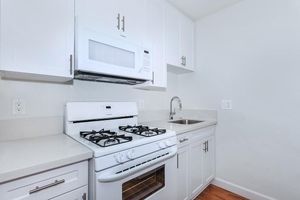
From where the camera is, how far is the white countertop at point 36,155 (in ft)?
2.39

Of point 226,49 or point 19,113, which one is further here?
point 226,49

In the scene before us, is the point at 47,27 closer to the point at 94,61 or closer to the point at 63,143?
the point at 94,61

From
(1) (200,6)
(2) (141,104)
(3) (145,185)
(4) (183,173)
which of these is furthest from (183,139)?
(1) (200,6)

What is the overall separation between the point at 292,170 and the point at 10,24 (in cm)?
263

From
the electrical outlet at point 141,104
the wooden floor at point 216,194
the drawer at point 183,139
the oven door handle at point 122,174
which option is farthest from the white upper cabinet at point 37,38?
the wooden floor at point 216,194

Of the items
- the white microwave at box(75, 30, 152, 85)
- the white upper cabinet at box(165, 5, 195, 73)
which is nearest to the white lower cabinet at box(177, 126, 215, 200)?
the white microwave at box(75, 30, 152, 85)

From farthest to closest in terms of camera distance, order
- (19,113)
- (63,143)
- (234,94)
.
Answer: (234,94), (19,113), (63,143)

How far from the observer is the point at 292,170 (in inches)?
66.1

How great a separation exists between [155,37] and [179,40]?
0.50 metres

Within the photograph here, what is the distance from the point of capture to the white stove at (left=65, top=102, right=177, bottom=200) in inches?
38.0

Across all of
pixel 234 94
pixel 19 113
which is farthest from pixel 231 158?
pixel 19 113

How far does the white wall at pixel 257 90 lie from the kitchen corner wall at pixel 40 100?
1.46m

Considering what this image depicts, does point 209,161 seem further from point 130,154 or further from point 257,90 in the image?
point 130,154

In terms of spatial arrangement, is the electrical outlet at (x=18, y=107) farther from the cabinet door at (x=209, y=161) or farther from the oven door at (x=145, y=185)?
the cabinet door at (x=209, y=161)
